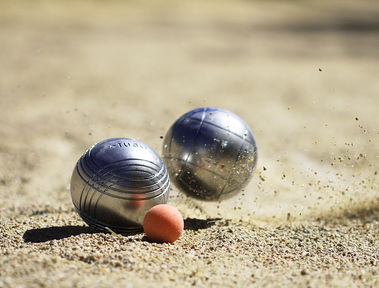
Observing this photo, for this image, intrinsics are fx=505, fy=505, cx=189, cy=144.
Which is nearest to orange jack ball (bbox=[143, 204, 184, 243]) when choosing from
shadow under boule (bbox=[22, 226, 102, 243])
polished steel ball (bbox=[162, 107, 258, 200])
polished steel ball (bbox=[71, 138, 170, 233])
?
polished steel ball (bbox=[71, 138, 170, 233])

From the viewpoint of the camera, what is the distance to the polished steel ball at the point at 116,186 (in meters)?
6.82

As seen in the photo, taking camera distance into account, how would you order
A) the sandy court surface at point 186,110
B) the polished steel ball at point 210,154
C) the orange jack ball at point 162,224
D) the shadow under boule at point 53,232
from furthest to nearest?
1. the polished steel ball at point 210,154
2. the shadow under boule at point 53,232
3. the orange jack ball at point 162,224
4. the sandy court surface at point 186,110

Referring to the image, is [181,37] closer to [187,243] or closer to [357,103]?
[357,103]

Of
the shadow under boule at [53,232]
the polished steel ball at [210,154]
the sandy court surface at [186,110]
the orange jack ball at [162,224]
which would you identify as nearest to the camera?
the sandy court surface at [186,110]

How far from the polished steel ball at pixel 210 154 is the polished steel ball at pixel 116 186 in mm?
765

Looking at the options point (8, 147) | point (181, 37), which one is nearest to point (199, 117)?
point (8, 147)

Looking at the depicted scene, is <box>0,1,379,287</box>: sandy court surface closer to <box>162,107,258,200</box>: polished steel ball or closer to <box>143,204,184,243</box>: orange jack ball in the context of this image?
<box>143,204,184,243</box>: orange jack ball

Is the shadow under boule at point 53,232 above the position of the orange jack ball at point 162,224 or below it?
below

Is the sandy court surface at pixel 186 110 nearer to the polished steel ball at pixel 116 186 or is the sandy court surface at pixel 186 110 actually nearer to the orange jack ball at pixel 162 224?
the orange jack ball at pixel 162 224

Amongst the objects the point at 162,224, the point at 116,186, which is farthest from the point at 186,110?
the point at 162,224

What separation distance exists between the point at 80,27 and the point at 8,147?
17443 millimetres

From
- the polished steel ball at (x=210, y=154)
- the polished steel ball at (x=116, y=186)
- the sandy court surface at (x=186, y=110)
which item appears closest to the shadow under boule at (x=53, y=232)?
the sandy court surface at (x=186, y=110)

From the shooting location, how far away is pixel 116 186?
6.79m

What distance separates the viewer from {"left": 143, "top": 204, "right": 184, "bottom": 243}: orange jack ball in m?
6.59
